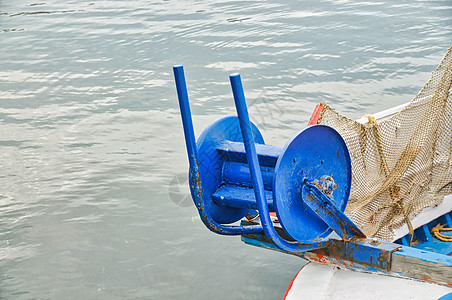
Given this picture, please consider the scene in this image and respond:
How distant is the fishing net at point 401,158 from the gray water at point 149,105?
0.94 metres

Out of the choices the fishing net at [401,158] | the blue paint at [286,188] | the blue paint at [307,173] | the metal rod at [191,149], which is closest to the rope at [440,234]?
the fishing net at [401,158]

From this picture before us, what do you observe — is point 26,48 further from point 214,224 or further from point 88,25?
point 214,224

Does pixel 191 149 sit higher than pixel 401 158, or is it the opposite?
pixel 191 149

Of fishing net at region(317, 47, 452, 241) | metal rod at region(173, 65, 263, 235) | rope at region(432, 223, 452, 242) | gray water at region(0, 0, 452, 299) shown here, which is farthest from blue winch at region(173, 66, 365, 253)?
rope at region(432, 223, 452, 242)

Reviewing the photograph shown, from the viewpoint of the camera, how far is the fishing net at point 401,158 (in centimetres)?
481

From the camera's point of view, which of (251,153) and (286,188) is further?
(286,188)

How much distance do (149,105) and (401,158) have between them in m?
5.21

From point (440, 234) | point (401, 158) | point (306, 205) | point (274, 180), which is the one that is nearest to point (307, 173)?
point (306, 205)

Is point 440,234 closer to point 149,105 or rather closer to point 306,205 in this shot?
point 306,205

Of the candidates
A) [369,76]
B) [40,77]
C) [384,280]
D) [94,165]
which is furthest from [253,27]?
[384,280]

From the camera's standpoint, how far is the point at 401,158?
5270mm

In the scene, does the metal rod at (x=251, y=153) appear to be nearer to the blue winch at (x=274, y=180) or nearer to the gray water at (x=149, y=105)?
the blue winch at (x=274, y=180)

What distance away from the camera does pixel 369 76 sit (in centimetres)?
1062

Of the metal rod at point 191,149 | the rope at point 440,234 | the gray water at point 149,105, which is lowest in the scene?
the rope at point 440,234
